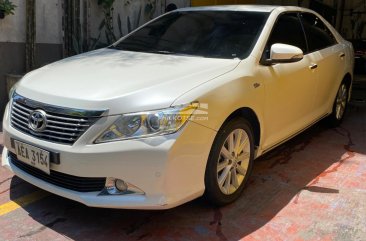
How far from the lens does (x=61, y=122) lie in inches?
109

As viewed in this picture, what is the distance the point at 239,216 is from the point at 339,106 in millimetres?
3089

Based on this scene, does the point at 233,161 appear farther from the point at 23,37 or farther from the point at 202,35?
the point at 23,37

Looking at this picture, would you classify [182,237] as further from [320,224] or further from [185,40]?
[185,40]

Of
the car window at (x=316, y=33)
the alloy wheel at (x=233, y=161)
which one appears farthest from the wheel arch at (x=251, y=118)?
the car window at (x=316, y=33)

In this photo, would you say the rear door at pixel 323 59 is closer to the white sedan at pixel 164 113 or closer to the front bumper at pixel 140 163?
the white sedan at pixel 164 113

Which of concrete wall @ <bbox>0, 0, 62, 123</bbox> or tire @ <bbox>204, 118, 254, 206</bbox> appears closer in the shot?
tire @ <bbox>204, 118, 254, 206</bbox>

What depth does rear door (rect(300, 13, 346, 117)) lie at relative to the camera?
4660mm

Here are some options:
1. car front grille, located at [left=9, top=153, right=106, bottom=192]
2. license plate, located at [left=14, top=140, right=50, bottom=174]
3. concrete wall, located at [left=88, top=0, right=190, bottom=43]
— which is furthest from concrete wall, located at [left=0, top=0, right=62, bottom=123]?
car front grille, located at [left=9, top=153, right=106, bottom=192]

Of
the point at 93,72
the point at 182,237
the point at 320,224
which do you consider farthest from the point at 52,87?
the point at 320,224

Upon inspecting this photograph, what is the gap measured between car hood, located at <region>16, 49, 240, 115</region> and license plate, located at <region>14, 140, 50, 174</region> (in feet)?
1.08

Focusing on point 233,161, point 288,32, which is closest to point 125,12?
point 288,32

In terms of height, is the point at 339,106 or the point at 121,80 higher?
the point at 121,80

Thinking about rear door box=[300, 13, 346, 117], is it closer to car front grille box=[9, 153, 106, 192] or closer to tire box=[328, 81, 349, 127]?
tire box=[328, 81, 349, 127]

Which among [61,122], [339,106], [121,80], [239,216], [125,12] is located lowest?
[239,216]
